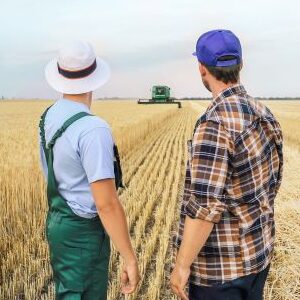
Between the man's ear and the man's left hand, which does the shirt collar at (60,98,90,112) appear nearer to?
the man's ear

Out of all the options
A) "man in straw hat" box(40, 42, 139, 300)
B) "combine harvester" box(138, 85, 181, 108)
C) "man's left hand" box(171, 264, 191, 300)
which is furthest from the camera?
"combine harvester" box(138, 85, 181, 108)

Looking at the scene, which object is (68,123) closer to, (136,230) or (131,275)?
(131,275)

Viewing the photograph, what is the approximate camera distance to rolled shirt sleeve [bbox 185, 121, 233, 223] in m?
1.81

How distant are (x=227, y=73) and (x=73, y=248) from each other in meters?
1.03

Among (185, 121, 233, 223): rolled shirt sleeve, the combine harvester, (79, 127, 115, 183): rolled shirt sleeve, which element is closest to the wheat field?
(79, 127, 115, 183): rolled shirt sleeve

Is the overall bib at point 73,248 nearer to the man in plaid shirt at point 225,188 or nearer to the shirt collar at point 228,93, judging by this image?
the man in plaid shirt at point 225,188

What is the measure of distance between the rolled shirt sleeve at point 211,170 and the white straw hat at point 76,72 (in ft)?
2.11

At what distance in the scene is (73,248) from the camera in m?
2.21

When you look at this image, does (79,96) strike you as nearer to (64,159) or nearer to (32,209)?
(64,159)

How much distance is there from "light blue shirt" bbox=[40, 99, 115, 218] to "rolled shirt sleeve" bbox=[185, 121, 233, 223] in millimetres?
401

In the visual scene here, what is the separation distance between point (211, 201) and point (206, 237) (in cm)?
14

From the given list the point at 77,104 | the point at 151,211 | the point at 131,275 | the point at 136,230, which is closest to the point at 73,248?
the point at 131,275

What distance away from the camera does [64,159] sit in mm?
2115

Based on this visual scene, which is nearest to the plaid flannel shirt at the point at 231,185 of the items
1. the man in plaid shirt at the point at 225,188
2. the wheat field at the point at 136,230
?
the man in plaid shirt at the point at 225,188
